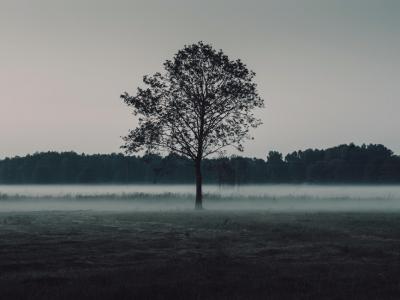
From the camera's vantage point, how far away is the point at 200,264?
1434cm

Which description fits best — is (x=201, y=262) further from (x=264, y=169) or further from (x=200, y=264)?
(x=264, y=169)

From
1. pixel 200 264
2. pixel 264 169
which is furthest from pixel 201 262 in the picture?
pixel 264 169

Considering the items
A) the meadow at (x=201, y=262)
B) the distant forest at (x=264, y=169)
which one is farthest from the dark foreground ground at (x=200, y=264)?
the distant forest at (x=264, y=169)

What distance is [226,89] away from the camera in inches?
1911

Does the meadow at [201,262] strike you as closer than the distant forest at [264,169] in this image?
Yes

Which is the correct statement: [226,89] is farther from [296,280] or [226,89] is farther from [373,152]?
[373,152]

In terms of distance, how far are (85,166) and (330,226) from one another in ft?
553

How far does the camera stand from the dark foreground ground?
11047 mm

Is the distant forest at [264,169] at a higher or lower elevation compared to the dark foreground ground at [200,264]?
higher

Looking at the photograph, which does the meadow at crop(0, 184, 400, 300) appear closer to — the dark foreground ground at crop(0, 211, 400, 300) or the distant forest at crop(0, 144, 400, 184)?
the dark foreground ground at crop(0, 211, 400, 300)

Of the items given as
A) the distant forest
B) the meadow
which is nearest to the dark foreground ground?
the meadow

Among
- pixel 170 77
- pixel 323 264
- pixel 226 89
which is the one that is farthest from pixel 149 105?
pixel 323 264

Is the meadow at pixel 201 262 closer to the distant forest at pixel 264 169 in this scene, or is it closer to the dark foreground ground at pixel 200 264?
the dark foreground ground at pixel 200 264

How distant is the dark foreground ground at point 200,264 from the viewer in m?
11.0
